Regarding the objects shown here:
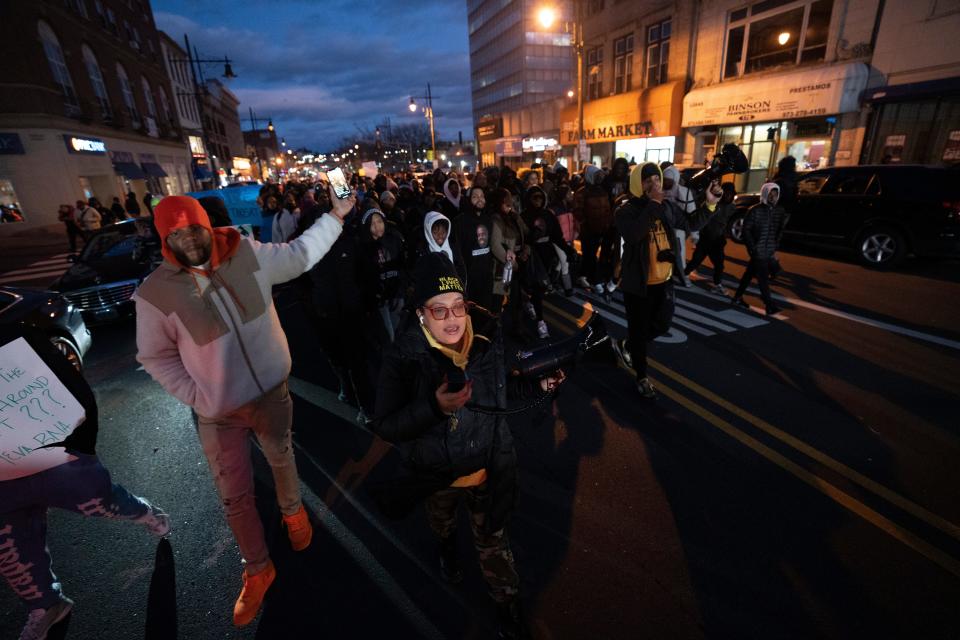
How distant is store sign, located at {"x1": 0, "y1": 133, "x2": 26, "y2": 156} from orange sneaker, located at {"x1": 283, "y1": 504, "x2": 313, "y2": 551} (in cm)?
2648

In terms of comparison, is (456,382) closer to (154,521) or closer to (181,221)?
(181,221)

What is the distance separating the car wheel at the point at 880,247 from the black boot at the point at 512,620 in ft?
34.1

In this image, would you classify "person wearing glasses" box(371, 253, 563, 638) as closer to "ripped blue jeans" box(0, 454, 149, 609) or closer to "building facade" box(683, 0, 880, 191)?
"ripped blue jeans" box(0, 454, 149, 609)

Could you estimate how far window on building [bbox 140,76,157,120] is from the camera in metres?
33.4

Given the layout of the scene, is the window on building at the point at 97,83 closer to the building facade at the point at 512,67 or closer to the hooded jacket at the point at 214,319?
the building facade at the point at 512,67

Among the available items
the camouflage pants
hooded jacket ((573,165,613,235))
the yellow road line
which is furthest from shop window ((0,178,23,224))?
the yellow road line

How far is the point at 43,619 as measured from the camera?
2467 millimetres

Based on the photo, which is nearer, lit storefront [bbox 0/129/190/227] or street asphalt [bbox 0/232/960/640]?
street asphalt [bbox 0/232/960/640]

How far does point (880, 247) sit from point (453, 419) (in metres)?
10.8

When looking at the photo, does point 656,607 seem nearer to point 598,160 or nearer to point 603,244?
point 603,244

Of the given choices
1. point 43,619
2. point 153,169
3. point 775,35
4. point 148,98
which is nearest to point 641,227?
point 43,619

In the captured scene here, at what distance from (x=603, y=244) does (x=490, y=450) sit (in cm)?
710

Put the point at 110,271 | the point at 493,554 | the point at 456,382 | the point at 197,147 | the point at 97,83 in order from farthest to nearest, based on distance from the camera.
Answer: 1. the point at 197,147
2. the point at 97,83
3. the point at 110,271
4. the point at 493,554
5. the point at 456,382

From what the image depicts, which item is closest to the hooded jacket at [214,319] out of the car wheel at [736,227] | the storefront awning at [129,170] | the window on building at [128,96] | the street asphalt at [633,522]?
the street asphalt at [633,522]
